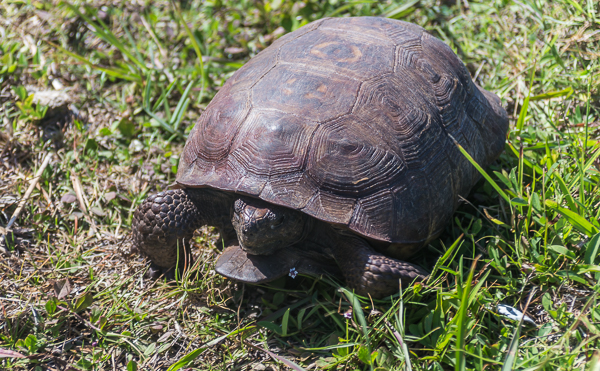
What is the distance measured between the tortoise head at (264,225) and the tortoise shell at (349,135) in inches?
3.0

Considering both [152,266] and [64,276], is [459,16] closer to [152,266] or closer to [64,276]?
[152,266]

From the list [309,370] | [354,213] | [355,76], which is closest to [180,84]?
[355,76]

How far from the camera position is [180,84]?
395cm

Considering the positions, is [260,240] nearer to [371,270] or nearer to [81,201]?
[371,270]

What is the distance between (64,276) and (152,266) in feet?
1.71

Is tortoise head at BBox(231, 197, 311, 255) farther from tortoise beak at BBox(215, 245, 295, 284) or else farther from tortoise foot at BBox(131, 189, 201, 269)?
tortoise foot at BBox(131, 189, 201, 269)

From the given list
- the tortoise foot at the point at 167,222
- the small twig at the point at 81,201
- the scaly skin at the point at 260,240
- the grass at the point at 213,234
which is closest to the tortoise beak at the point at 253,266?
the scaly skin at the point at 260,240

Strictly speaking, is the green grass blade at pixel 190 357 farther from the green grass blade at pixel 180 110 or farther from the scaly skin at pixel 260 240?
the green grass blade at pixel 180 110

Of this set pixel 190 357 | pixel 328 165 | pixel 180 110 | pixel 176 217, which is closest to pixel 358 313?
pixel 328 165

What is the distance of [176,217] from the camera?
8.53 feet

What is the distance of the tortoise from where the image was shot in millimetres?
2326

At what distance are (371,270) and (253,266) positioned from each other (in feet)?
1.95

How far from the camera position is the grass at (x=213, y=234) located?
91.8 inches

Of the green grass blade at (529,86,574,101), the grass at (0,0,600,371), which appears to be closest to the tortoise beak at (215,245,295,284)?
the grass at (0,0,600,371)
